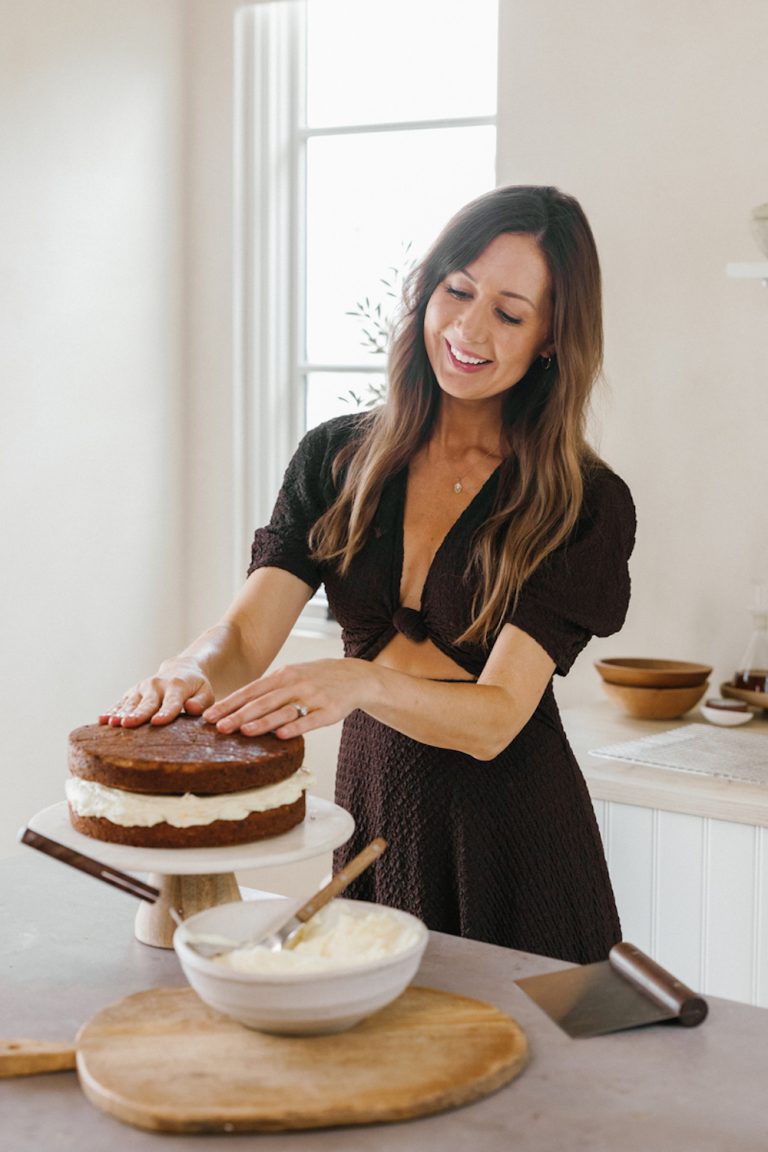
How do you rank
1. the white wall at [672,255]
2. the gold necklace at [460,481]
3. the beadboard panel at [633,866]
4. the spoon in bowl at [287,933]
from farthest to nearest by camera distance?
the white wall at [672,255], the beadboard panel at [633,866], the gold necklace at [460,481], the spoon in bowl at [287,933]

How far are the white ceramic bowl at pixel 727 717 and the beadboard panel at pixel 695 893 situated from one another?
0.42m

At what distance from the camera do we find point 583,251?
180 centimetres

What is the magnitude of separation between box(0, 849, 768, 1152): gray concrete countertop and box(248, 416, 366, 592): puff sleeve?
2.16ft

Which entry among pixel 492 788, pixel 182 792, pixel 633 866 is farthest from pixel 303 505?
pixel 633 866

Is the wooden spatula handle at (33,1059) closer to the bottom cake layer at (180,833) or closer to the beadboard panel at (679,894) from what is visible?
the bottom cake layer at (180,833)

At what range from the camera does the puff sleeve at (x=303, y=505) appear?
187 cm

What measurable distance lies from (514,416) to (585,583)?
31cm

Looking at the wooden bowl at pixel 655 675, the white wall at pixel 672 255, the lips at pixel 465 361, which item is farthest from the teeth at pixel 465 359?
the white wall at pixel 672 255

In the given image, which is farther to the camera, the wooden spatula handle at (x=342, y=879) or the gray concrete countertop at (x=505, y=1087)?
the wooden spatula handle at (x=342, y=879)

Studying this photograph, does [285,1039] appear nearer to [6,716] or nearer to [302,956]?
[302,956]

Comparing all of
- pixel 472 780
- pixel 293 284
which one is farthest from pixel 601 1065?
pixel 293 284

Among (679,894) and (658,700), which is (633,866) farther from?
(658,700)

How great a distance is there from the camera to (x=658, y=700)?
8.41ft

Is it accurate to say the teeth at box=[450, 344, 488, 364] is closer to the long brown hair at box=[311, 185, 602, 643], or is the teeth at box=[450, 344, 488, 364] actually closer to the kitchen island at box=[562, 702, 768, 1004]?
the long brown hair at box=[311, 185, 602, 643]
